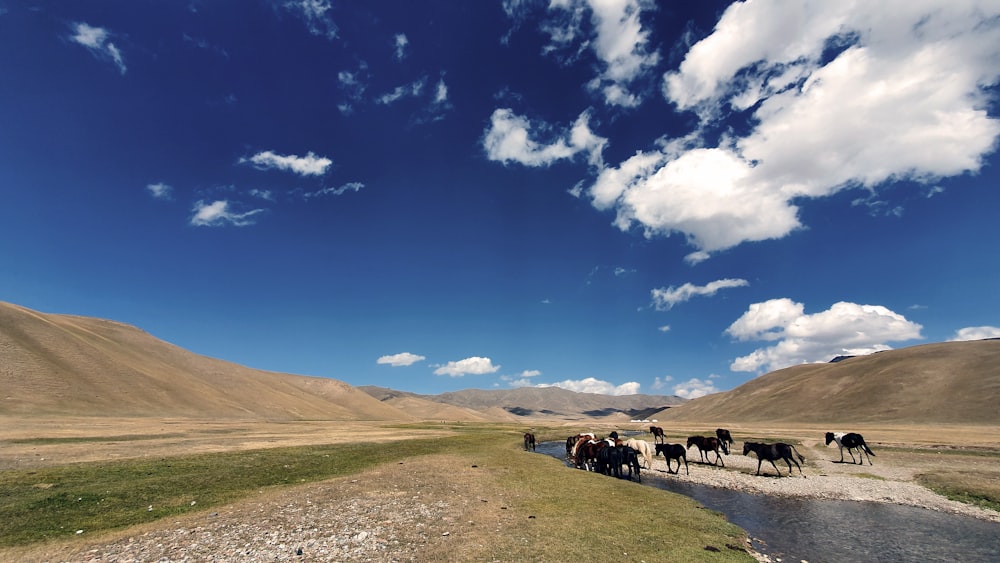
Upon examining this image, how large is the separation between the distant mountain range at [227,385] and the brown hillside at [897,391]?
0.87ft

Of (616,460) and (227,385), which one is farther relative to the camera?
(227,385)

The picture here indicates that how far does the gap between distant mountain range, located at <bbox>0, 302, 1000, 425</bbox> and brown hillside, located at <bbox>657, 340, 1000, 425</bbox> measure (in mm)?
265

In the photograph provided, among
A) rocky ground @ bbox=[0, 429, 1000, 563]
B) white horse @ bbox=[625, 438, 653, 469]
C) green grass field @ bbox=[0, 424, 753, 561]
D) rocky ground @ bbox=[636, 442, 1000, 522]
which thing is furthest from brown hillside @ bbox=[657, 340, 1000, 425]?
green grass field @ bbox=[0, 424, 753, 561]

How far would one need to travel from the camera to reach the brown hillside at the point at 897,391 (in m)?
103

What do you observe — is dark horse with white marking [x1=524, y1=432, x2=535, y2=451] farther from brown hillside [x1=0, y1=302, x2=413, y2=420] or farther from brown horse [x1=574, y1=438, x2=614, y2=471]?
brown hillside [x1=0, y1=302, x2=413, y2=420]

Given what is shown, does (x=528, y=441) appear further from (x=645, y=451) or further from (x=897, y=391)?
(x=897, y=391)

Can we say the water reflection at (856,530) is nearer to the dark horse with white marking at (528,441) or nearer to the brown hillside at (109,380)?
the dark horse with white marking at (528,441)

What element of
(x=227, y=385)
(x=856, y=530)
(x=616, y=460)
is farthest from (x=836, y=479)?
(x=227, y=385)

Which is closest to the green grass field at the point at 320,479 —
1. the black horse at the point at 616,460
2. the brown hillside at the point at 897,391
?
the black horse at the point at 616,460

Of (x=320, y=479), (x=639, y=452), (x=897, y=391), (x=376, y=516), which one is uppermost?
(x=897, y=391)

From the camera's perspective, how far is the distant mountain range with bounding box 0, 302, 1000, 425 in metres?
86.6

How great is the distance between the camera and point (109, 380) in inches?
3861

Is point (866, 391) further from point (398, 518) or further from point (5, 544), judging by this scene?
point (5, 544)

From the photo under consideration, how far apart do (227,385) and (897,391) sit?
208 metres
